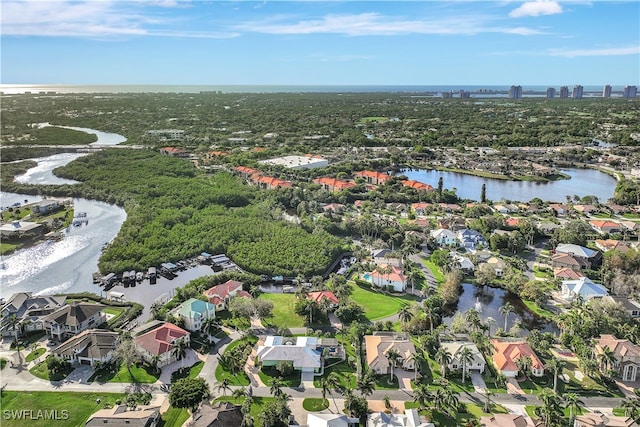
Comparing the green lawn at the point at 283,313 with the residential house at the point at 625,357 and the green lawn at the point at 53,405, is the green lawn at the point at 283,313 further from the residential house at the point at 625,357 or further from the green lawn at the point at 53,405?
the residential house at the point at 625,357

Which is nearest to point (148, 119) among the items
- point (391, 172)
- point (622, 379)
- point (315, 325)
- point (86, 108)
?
point (86, 108)

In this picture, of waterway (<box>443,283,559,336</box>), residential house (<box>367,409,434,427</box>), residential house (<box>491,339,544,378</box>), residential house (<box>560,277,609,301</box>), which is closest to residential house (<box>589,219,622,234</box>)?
residential house (<box>560,277,609,301</box>)

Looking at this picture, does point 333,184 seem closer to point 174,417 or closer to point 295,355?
point 295,355

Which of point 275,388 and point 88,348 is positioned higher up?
point 88,348

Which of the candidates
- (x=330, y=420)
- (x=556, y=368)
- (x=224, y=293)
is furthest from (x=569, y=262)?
(x=224, y=293)

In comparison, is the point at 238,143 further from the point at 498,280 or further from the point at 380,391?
the point at 380,391

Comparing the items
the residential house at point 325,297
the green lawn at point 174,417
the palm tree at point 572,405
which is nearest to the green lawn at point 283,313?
the residential house at point 325,297

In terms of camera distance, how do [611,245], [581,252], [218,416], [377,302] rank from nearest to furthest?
1. [218,416]
2. [377,302]
3. [581,252]
4. [611,245]
